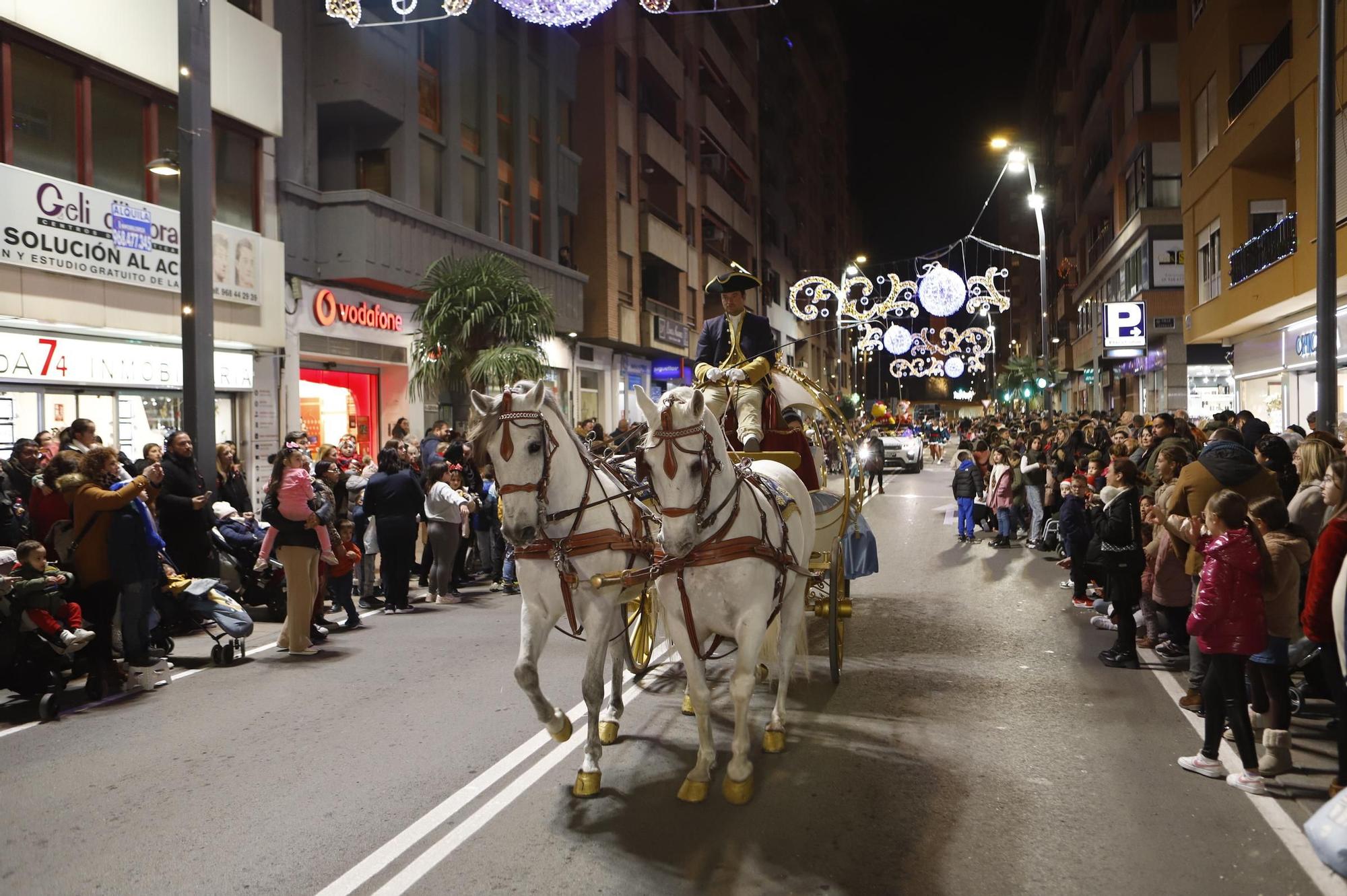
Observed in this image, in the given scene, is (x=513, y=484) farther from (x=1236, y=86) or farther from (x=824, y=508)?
(x=1236, y=86)

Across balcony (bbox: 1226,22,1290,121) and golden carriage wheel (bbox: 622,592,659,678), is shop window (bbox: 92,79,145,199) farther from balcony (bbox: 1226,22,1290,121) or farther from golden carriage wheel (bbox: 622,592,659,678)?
balcony (bbox: 1226,22,1290,121)

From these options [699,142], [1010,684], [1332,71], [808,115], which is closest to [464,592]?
[1010,684]

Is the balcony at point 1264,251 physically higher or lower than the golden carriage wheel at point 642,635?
higher

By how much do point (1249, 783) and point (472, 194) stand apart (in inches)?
893

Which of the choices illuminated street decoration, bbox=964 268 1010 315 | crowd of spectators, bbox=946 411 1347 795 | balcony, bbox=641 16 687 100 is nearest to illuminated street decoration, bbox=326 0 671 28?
crowd of spectators, bbox=946 411 1347 795

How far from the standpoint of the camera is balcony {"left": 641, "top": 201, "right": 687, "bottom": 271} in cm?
3531

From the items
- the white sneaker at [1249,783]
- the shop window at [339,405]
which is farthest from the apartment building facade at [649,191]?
the white sneaker at [1249,783]

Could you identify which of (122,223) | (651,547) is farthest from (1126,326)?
(651,547)

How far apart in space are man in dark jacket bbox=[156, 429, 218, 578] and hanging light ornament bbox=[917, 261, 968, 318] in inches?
564

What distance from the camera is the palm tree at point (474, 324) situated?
693 inches

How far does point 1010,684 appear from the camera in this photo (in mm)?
7984

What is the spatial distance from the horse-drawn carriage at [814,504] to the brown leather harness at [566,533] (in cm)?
154

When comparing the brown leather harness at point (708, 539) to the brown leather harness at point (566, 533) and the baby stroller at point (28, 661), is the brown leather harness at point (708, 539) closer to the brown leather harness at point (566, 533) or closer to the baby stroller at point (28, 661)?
the brown leather harness at point (566, 533)

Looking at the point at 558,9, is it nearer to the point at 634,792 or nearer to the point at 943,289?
the point at 634,792
